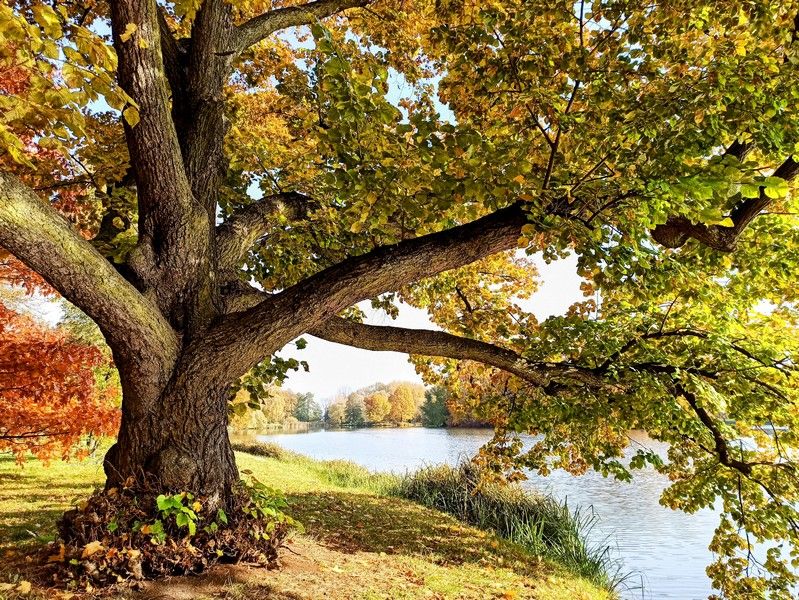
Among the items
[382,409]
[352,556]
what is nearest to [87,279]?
[352,556]


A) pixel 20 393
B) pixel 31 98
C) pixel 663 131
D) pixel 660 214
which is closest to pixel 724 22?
pixel 663 131

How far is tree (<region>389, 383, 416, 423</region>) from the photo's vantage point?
3034 inches

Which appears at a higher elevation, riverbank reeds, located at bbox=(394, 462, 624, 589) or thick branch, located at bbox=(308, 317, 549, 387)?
thick branch, located at bbox=(308, 317, 549, 387)

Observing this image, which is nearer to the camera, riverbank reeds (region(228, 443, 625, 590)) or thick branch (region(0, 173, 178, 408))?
thick branch (region(0, 173, 178, 408))

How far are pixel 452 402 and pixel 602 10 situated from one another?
5566 millimetres

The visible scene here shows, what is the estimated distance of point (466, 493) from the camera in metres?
9.59

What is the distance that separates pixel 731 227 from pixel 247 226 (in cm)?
439

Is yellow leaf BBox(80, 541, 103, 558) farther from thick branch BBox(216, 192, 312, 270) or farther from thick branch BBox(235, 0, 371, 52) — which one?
thick branch BBox(235, 0, 371, 52)

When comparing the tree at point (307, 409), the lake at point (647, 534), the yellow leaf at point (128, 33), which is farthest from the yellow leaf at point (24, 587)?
the tree at point (307, 409)

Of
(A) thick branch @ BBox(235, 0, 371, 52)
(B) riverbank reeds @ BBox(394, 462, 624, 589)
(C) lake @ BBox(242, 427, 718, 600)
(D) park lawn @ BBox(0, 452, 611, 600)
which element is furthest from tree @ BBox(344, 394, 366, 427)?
(A) thick branch @ BBox(235, 0, 371, 52)

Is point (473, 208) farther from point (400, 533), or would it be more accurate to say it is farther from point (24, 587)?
point (400, 533)

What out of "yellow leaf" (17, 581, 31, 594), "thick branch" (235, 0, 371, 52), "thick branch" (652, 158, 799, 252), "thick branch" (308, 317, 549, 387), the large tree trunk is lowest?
"yellow leaf" (17, 581, 31, 594)

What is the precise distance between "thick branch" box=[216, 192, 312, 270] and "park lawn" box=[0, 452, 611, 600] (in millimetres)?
2388

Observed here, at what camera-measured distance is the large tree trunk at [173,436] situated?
12.8 ft
